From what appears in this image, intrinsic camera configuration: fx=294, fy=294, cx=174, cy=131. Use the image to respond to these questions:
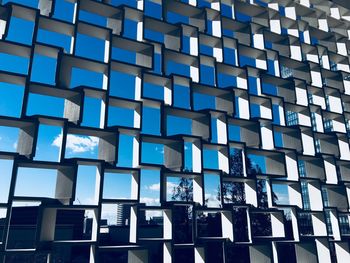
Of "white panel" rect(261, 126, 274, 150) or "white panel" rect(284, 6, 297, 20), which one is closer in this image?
"white panel" rect(261, 126, 274, 150)

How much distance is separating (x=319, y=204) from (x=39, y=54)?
2.74m

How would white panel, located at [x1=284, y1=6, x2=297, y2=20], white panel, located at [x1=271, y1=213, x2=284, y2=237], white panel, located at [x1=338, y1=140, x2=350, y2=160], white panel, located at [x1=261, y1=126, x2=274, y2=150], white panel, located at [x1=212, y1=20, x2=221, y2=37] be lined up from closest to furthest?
1. white panel, located at [x1=271, y1=213, x2=284, y2=237]
2. white panel, located at [x1=261, y1=126, x2=274, y2=150]
3. white panel, located at [x1=212, y1=20, x2=221, y2=37]
4. white panel, located at [x1=338, y1=140, x2=350, y2=160]
5. white panel, located at [x1=284, y1=6, x2=297, y2=20]

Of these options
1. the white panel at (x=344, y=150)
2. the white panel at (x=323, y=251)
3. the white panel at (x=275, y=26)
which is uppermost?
the white panel at (x=275, y=26)

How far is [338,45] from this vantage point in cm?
395

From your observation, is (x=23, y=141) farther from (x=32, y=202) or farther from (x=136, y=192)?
(x=136, y=192)

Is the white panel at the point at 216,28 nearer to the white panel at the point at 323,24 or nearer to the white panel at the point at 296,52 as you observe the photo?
the white panel at the point at 296,52

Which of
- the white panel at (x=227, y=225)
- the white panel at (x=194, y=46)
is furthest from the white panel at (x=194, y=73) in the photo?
the white panel at (x=227, y=225)

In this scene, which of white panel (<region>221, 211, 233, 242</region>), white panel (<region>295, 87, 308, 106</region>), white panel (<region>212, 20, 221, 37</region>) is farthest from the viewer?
white panel (<region>295, 87, 308, 106</region>)

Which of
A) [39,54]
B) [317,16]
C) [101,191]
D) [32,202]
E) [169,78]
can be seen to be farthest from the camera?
[317,16]

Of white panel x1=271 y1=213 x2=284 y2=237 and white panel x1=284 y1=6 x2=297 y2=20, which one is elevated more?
white panel x1=284 y1=6 x2=297 y2=20

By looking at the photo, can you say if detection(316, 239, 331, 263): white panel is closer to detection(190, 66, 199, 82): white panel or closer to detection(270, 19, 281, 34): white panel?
detection(190, 66, 199, 82): white panel

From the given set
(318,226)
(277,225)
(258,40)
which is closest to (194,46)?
(258,40)

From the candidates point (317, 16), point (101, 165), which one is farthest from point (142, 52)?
point (317, 16)

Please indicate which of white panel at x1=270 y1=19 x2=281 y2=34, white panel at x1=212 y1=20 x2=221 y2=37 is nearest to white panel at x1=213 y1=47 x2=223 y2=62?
white panel at x1=212 y1=20 x2=221 y2=37
